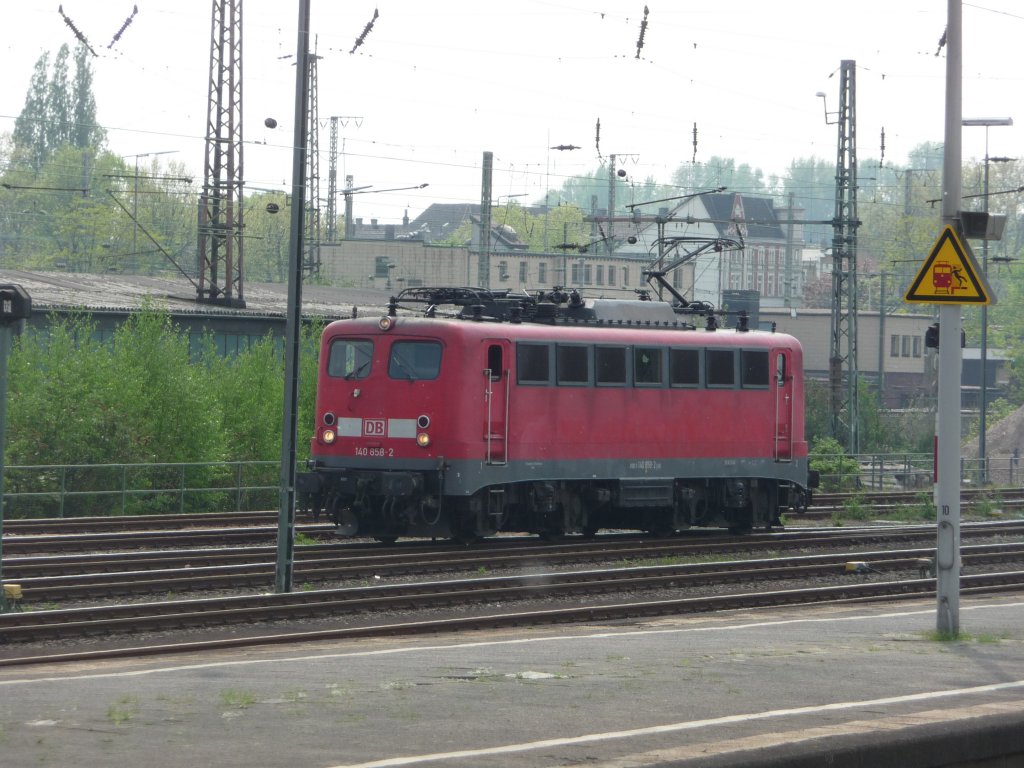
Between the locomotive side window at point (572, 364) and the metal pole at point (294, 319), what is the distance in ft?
19.9

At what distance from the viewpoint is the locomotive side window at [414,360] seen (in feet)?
68.4

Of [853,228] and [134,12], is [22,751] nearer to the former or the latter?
[134,12]

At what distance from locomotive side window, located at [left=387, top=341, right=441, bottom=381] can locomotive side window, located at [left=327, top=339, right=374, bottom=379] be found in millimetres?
430

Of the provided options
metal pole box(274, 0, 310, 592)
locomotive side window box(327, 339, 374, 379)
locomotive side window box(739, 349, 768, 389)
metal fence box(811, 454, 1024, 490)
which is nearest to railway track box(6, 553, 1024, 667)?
metal pole box(274, 0, 310, 592)

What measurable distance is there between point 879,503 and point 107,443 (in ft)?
54.4

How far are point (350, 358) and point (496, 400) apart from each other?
7.56 ft

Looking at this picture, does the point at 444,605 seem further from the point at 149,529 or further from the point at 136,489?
the point at 136,489

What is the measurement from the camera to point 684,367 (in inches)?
930

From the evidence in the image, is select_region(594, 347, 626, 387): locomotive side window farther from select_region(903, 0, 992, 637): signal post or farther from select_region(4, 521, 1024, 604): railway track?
select_region(903, 0, 992, 637): signal post

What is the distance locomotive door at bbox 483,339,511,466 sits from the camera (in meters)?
20.9

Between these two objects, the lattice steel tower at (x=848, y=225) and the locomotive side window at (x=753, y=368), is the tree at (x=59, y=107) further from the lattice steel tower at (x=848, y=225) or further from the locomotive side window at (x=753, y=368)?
the locomotive side window at (x=753, y=368)

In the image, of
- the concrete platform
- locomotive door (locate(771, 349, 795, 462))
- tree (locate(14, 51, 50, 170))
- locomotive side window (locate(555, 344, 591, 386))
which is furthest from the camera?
tree (locate(14, 51, 50, 170))

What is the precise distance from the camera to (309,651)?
41.1ft

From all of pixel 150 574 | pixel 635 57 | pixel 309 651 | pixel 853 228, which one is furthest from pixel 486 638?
pixel 853 228
